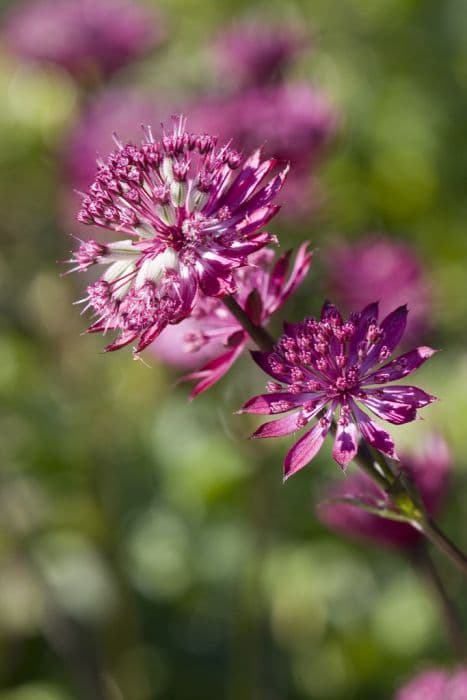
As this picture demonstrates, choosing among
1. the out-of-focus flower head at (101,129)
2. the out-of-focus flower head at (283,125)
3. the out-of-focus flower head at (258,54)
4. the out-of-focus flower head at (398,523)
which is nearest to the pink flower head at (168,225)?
the out-of-focus flower head at (398,523)

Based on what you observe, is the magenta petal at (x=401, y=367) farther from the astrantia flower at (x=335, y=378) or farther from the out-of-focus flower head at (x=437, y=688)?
the out-of-focus flower head at (x=437, y=688)

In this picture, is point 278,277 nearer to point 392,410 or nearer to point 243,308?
point 243,308

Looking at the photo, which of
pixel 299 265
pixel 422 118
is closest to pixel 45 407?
pixel 299 265

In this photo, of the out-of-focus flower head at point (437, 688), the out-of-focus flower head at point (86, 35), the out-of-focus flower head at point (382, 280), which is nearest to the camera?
the out-of-focus flower head at point (437, 688)

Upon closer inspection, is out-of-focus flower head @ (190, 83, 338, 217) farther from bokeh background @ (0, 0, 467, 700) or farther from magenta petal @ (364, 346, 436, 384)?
magenta petal @ (364, 346, 436, 384)

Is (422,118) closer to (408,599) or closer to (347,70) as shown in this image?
(347,70)

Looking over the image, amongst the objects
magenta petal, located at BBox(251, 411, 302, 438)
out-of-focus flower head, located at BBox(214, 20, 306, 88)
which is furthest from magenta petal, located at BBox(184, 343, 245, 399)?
out-of-focus flower head, located at BBox(214, 20, 306, 88)
